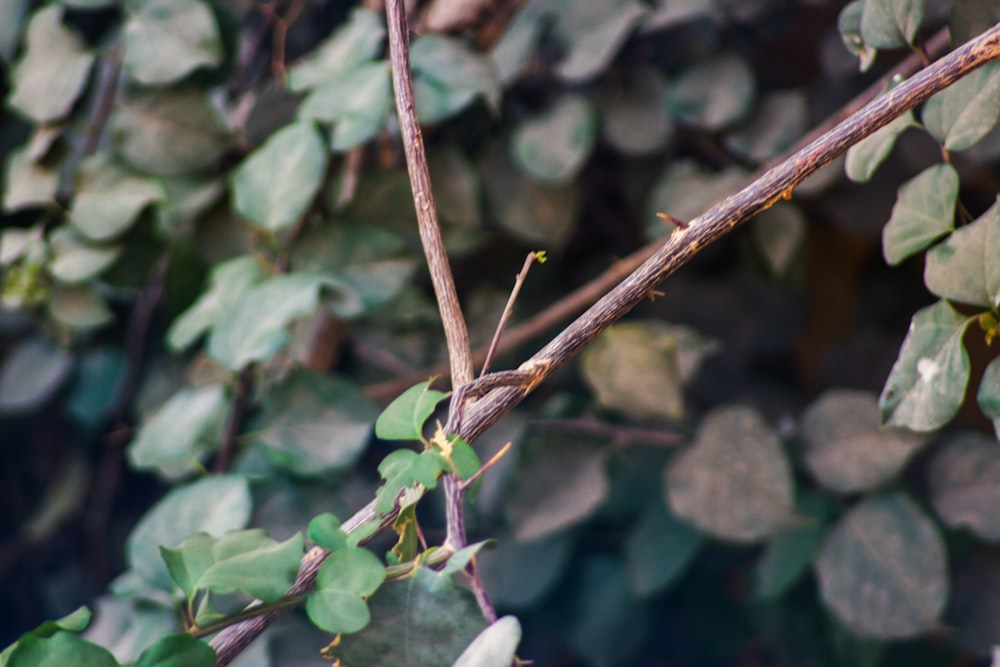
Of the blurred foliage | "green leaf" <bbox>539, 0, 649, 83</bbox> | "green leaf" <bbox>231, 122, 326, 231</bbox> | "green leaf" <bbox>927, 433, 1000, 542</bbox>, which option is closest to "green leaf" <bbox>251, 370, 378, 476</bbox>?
the blurred foliage

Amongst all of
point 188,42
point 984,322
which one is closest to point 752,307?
point 984,322

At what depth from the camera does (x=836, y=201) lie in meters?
0.80

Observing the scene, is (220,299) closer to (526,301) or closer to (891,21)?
(526,301)

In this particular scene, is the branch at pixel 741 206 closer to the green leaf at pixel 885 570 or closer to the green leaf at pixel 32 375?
the green leaf at pixel 885 570

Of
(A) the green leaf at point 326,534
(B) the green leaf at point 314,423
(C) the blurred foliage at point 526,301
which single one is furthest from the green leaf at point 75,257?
(A) the green leaf at point 326,534

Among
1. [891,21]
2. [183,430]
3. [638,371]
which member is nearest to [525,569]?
[638,371]

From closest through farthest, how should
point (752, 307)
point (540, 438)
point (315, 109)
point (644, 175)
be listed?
point (315, 109), point (540, 438), point (644, 175), point (752, 307)

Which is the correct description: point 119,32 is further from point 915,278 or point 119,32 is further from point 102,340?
point 915,278

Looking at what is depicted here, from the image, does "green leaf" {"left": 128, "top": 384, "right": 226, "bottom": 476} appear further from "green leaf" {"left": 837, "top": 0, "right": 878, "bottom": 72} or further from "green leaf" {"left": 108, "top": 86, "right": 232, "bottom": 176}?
"green leaf" {"left": 837, "top": 0, "right": 878, "bottom": 72}

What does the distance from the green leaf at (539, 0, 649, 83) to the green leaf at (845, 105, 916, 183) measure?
28 cm

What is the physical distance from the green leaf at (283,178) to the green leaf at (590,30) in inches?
9.0

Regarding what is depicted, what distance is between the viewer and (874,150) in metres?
0.47

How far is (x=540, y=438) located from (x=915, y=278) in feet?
1.88

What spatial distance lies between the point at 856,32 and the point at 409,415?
0.37 meters
